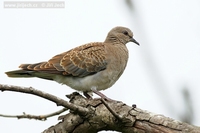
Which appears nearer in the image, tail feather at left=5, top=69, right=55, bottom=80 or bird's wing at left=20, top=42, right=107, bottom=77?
tail feather at left=5, top=69, right=55, bottom=80

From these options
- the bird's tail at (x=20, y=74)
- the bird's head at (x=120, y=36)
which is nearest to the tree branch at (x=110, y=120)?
the bird's tail at (x=20, y=74)

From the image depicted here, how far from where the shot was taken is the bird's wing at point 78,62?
16.8ft

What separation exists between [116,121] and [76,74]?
6.52 feet

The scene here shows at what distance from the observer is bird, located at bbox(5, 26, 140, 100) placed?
503cm

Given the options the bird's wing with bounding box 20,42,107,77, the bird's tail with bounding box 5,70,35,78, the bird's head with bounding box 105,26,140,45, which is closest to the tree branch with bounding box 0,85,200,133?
the bird's tail with bounding box 5,70,35,78

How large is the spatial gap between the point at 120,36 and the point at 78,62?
133cm

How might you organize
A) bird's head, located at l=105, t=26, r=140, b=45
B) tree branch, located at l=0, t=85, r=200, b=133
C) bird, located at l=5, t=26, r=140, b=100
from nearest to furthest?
tree branch, located at l=0, t=85, r=200, b=133, bird, located at l=5, t=26, r=140, b=100, bird's head, located at l=105, t=26, r=140, b=45

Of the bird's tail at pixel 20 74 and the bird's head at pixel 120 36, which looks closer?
the bird's tail at pixel 20 74

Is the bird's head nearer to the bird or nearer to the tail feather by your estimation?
the bird

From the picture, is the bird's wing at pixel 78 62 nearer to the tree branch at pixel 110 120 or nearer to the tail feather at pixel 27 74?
the tail feather at pixel 27 74

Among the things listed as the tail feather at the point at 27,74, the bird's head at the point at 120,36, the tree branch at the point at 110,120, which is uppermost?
the bird's head at the point at 120,36

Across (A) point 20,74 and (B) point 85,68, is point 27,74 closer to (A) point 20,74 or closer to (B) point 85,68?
(A) point 20,74

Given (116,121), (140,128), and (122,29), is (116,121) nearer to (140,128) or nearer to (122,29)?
(140,128)

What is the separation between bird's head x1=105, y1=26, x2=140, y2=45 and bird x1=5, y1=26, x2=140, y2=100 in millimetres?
608
